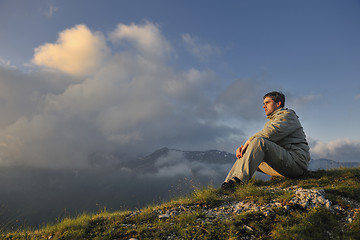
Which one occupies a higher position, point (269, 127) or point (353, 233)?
point (269, 127)

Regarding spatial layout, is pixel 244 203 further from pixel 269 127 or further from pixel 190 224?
pixel 269 127

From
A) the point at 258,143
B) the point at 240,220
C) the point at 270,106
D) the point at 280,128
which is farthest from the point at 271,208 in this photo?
the point at 270,106

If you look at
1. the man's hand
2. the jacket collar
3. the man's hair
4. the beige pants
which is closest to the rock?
the beige pants

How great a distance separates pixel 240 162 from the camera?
706 cm

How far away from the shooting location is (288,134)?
7391mm

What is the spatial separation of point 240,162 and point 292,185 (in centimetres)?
201

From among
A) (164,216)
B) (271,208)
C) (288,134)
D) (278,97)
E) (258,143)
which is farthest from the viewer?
(278,97)

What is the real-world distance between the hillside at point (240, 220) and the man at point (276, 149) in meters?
0.78

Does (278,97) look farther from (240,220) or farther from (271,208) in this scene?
(240,220)

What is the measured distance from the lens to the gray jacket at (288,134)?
712 cm

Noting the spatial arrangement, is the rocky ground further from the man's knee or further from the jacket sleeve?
the jacket sleeve

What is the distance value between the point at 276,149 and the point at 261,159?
642mm

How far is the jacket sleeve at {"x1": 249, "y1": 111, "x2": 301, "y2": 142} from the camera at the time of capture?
707 cm

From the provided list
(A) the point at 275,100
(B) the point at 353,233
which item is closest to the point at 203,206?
(B) the point at 353,233
